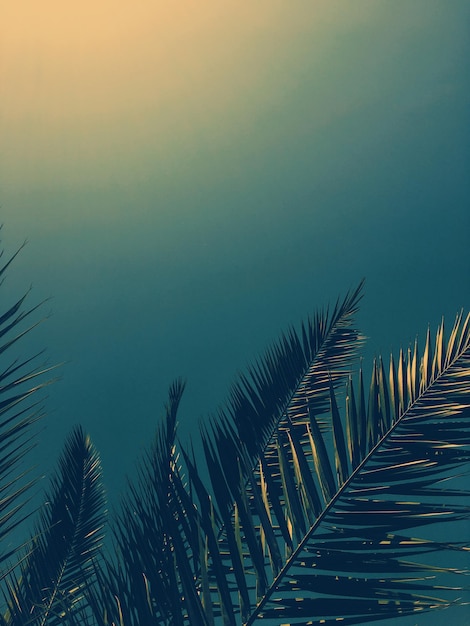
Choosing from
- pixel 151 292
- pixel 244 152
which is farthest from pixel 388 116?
pixel 151 292

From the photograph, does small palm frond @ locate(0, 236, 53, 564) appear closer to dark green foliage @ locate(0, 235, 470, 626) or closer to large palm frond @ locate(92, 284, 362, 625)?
dark green foliage @ locate(0, 235, 470, 626)

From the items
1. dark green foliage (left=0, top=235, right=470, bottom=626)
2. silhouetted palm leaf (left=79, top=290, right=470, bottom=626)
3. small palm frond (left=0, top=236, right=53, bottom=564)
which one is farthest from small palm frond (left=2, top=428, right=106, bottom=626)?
silhouetted palm leaf (left=79, top=290, right=470, bottom=626)

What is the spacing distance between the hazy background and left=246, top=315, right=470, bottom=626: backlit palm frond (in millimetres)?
2259

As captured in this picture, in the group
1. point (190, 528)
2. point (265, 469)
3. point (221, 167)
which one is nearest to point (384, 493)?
point (265, 469)

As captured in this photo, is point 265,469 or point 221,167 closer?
point 265,469

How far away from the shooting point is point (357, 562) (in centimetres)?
114

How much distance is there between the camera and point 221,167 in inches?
145

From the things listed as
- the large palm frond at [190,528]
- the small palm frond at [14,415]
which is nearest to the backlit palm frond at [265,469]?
the large palm frond at [190,528]

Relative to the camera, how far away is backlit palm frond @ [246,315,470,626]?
1101 mm

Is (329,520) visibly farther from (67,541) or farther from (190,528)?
(67,541)

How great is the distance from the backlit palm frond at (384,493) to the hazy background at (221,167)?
2.26 metres

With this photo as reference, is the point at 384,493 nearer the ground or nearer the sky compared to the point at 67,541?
nearer the sky

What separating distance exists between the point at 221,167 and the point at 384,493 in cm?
278

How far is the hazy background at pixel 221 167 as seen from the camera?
11.8 ft
